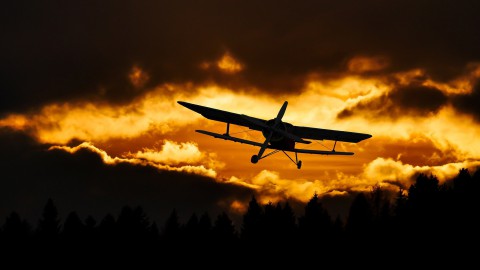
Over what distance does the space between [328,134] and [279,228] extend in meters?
49.5

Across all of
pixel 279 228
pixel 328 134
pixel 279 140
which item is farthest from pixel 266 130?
pixel 279 228

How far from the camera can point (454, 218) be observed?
106 m

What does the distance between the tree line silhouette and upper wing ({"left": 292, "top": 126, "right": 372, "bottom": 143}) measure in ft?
101

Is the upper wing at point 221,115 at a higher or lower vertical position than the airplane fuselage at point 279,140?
higher

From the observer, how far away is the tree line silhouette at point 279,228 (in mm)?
105438

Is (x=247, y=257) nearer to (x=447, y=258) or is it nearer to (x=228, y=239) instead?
(x=228, y=239)

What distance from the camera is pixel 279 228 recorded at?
122000 mm

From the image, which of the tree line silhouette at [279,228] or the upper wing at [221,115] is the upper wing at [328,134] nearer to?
the upper wing at [221,115]

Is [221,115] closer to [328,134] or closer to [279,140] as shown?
[279,140]

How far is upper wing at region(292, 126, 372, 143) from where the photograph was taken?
2933 inches

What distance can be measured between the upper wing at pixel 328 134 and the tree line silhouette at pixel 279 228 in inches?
1208

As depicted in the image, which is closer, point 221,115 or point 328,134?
point 221,115

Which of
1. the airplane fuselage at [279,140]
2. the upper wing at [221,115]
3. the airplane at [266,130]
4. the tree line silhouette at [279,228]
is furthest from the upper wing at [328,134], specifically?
the tree line silhouette at [279,228]

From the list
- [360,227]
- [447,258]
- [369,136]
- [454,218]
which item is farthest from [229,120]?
[360,227]
